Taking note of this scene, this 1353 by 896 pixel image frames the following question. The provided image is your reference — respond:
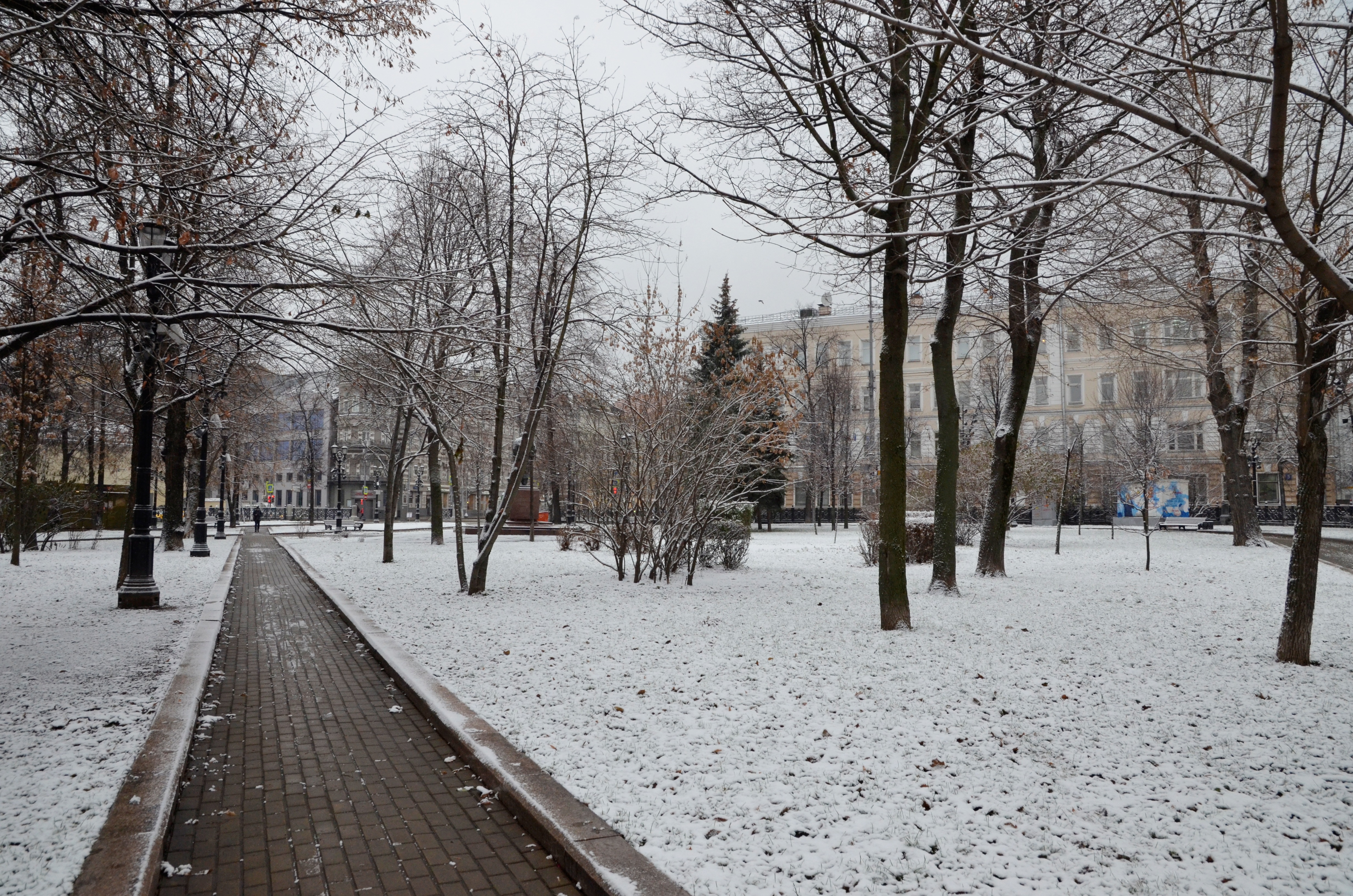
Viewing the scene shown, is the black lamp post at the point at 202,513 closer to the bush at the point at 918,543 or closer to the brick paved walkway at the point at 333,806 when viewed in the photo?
the brick paved walkway at the point at 333,806

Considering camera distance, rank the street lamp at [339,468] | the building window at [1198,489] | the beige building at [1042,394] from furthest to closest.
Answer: the building window at [1198,489] < the street lamp at [339,468] < the beige building at [1042,394]

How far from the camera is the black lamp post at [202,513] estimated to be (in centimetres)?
2112

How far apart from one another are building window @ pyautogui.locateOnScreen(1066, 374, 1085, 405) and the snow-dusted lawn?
4561 cm

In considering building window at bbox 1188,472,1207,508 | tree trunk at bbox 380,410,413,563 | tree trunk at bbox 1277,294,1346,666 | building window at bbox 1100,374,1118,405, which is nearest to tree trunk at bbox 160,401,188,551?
tree trunk at bbox 380,410,413,563

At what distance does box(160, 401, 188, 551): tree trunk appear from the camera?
22.6 metres

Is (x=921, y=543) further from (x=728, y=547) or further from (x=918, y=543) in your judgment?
(x=728, y=547)

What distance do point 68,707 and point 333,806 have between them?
3.00 m

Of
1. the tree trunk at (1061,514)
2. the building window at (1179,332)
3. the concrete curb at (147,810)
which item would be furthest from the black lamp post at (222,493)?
the building window at (1179,332)

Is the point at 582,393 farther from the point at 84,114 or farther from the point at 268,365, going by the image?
the point at 84,114

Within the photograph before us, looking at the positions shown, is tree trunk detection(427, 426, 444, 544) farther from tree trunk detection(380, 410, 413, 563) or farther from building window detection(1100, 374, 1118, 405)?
building window detection(1100, 374, 1118, 405)

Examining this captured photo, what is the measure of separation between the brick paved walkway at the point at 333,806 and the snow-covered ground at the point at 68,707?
42cm

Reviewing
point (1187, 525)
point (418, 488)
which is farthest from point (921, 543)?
point (418, 488)

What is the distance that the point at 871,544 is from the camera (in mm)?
16938

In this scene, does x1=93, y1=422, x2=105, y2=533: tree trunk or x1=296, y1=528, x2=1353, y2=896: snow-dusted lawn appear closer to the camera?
x1=296, y1=528, x2=1353, y2=896: snow-dusted lawn
